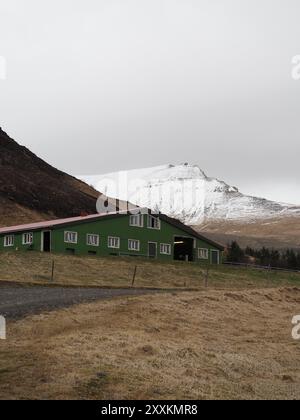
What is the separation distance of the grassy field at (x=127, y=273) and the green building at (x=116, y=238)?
27.3 feet

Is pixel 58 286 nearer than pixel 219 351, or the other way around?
pixel 219 351

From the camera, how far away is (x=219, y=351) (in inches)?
842

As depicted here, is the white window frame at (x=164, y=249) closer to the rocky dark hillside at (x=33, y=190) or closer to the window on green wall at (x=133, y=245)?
the window on green wall at (x=133, y=245)

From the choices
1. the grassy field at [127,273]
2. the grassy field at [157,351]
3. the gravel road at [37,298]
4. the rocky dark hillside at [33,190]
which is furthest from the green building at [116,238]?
the grassy field at [157,351]

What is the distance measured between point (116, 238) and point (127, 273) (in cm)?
1678

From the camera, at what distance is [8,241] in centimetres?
7094

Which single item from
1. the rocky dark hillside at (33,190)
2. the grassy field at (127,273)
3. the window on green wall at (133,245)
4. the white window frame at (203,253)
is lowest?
the grassy field at (127,273)

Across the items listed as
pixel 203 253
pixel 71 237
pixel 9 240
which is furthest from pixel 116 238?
pixel 203 253

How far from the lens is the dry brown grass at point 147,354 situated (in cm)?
1530

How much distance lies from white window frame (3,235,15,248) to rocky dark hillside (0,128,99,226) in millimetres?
28475

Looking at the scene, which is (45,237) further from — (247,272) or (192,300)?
(192,300)

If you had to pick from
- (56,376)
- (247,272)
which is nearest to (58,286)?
(56,376)
